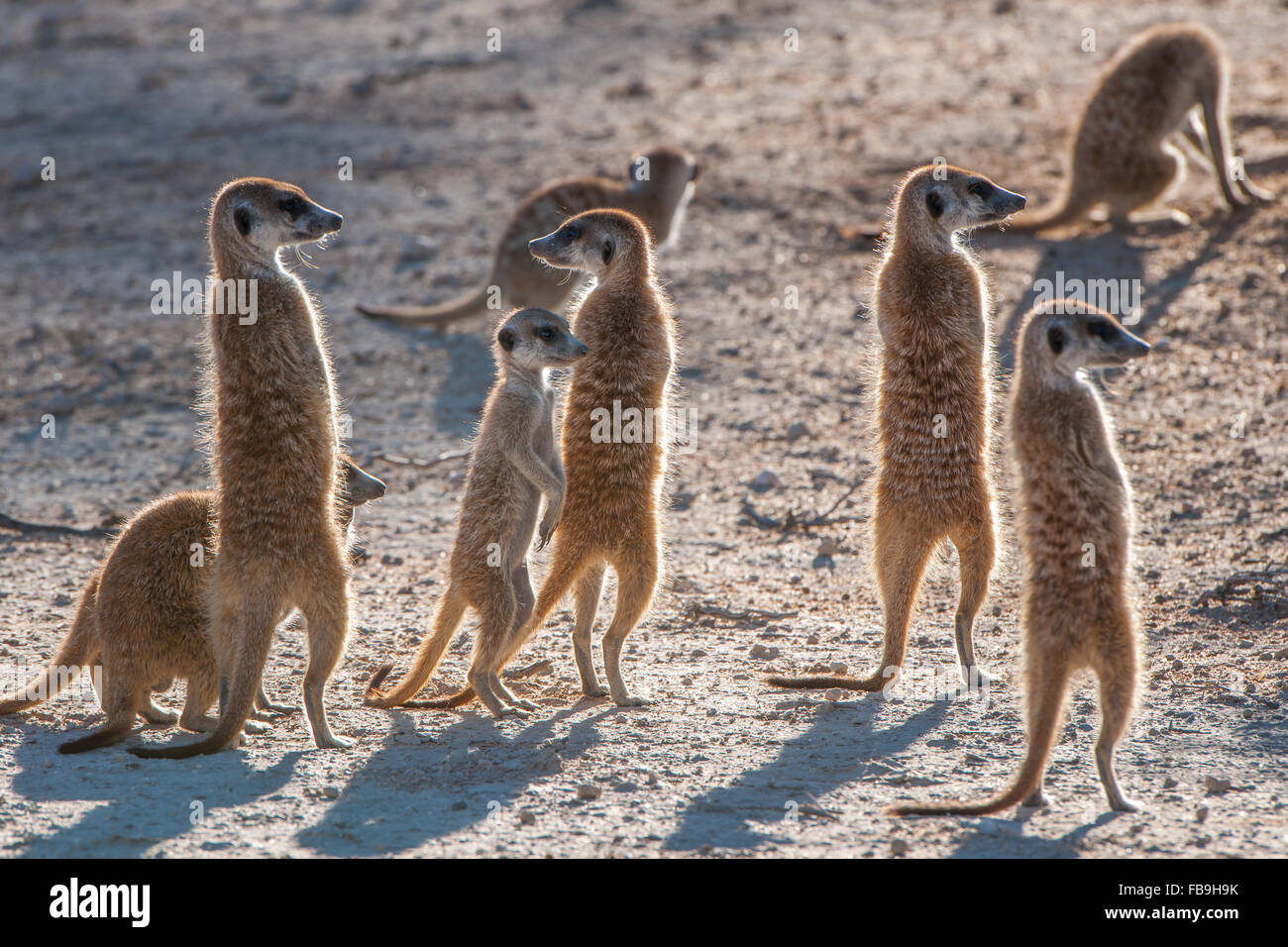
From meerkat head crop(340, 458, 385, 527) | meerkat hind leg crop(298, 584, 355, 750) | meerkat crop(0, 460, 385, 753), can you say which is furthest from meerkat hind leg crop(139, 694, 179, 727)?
meerkat head crop(340, 458, 385, 527)

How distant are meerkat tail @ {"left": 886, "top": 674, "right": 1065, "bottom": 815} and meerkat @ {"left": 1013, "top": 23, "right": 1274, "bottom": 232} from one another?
20.7 ft

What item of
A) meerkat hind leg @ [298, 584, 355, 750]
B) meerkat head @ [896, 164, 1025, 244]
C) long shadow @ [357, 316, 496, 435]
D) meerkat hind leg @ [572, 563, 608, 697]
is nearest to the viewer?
meerkat hind leg @ [298, 584, 355, 750]

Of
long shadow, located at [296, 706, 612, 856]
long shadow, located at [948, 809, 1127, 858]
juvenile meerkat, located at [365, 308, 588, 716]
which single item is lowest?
long shadow, located at [948, 809, 1127, 858]

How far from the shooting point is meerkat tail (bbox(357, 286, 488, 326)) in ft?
30.2

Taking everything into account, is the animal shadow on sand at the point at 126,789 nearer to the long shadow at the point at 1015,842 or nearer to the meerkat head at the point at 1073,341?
the long shadow at the point at 1015,842

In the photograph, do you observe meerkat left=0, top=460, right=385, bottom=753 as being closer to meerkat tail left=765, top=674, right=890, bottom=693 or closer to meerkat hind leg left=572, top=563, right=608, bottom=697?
meerkat hind leg left=572, top=563, right=608, bottom=697

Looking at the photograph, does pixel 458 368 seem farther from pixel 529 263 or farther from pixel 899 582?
pixel 899 582

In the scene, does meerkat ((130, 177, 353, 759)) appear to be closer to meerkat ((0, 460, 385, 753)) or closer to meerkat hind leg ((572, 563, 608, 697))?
meerkat ((0, 460, 385, 753))

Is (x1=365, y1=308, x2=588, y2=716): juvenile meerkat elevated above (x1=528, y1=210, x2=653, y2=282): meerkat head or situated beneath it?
situated beneath

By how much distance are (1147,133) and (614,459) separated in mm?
6216

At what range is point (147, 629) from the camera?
189 inches

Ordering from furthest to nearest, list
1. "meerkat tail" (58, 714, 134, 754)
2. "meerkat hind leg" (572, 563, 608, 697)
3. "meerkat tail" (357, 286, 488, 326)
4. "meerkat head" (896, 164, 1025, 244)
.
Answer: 1. "meerkat tail" (357, 286, 488, 326)
2. "meerkat head" (896, 164, 1025, 244)
3. "meerkat hind leg" (572, 563, 608, 697)
4. "meerkat tail" (58, 714, 134, 754)

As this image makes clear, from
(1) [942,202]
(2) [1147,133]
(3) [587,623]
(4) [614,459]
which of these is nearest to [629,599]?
(3) [587,623]

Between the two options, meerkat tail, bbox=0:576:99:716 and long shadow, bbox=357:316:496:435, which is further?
long shadow, bbox=357:316:496:435
